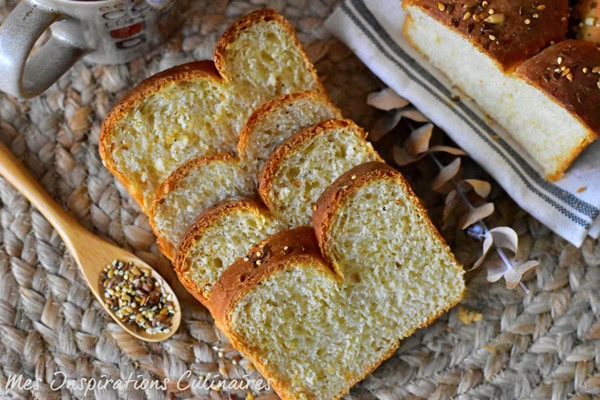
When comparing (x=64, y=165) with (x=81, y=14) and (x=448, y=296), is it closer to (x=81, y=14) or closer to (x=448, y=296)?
(x=81, y=14)

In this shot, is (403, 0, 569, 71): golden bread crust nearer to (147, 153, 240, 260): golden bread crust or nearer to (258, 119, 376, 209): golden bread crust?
(258, 119, 376, 209): golden bread crust

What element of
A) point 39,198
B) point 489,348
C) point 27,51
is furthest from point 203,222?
point 489,348

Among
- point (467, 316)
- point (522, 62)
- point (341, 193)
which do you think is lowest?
point (467, 316)

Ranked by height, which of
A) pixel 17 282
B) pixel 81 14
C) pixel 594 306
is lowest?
pixel 594 306

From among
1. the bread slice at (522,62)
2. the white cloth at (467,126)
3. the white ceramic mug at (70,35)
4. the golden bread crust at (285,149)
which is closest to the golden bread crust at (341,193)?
the golden bread crust at (285,149)

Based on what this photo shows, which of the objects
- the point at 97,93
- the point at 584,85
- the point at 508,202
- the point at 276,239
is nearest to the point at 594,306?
the point at 508,202

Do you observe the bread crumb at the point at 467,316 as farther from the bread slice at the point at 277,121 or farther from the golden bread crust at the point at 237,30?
the golden bread crust at the point at 237,30

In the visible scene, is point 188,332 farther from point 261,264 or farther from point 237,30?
point 237,30
